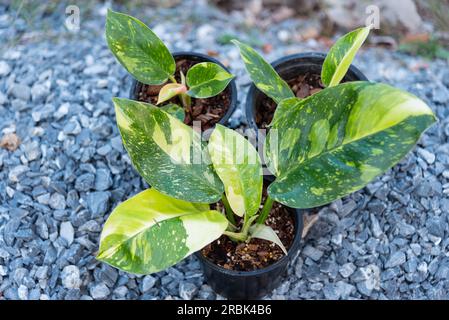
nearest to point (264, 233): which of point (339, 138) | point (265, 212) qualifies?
point (265, 212)

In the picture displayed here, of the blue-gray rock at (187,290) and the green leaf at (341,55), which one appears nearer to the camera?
the green leaf at (341,55)

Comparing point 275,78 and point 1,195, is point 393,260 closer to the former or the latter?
point 275,78

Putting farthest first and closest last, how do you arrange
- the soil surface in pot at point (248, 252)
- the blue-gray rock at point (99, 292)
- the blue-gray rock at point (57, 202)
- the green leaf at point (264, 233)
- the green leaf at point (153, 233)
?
the blue-gray rock at point (57, 202)
the blue-gray rock at point (99, 292)
the soil surface in pot at point (248, 252)
the green leaf at point (264, 233)
the green leaf at point (153, 233)

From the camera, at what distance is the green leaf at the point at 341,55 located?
1220 mm

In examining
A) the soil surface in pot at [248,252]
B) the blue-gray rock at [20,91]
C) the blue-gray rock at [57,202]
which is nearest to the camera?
the soil surface in pot at [248,252]

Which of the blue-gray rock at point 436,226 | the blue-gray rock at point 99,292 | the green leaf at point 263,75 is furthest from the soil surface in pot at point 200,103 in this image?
the blue-gray rock at point 436,226

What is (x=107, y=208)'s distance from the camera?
1.49m

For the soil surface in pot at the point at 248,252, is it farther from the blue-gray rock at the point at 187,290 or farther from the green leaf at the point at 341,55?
the green leaf at the point at 341,55

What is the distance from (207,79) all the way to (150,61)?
14cm

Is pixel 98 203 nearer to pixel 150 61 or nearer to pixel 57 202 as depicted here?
pixel 57 202

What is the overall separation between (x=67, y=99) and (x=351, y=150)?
3.23 feet

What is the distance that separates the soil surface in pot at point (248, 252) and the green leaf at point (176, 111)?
31cm

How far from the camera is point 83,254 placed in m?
1.43
